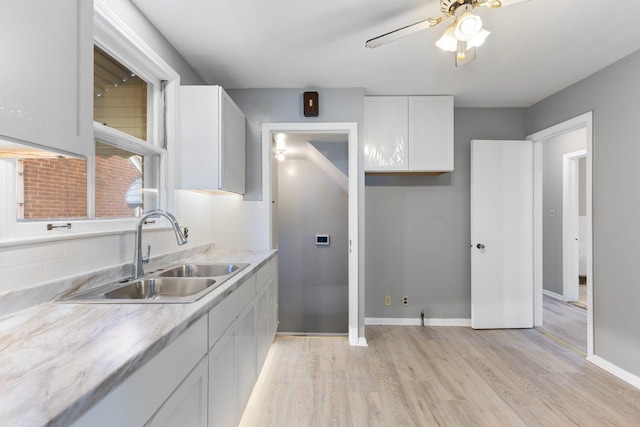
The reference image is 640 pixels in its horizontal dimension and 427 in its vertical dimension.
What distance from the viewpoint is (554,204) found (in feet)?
15.0

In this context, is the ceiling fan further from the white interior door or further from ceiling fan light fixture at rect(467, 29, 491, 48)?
the white interior door

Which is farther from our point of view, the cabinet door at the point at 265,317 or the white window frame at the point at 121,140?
the cabinet door at the point at 265,317

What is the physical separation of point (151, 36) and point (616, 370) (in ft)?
13.5

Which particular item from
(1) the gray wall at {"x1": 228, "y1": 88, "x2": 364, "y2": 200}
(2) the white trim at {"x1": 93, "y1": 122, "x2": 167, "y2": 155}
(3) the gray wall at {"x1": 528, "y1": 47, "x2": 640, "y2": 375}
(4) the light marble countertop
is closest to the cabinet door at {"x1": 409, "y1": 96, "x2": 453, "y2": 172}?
(1) the gray wall at {"x1": 228, "y1": 88, "x2": 364, "y2": 200}

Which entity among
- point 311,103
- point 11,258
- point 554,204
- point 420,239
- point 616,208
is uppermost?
point 311,103

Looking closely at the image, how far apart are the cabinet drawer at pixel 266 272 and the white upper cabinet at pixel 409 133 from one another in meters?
1.36

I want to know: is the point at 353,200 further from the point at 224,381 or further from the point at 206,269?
the point at 224,381

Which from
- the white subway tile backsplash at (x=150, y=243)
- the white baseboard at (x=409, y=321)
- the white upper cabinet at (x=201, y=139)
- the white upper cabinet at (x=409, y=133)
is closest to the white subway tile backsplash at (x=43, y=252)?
the white subway tile backsplash at (x=150, y=243)

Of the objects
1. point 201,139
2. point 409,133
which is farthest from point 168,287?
point 409,133

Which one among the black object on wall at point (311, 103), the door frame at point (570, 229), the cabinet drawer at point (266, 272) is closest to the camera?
the cabinet drawer at point (266, 272)

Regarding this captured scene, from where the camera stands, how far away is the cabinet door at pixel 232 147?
2.33 m

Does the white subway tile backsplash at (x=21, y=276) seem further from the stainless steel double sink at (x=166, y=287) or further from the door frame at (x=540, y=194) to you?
the door frame at (x=540, y=194)

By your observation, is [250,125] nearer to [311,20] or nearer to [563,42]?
[311,20]

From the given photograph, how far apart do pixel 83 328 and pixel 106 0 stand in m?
1.59
